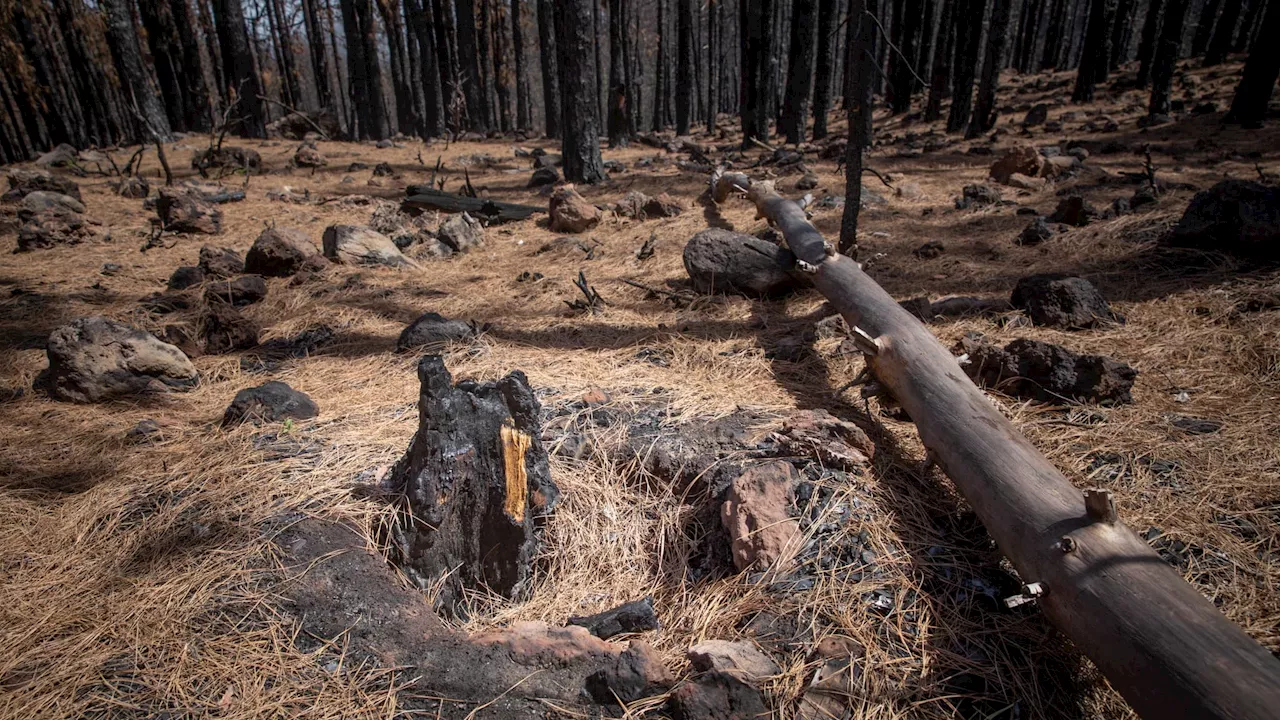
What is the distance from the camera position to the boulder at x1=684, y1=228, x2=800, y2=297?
4797 mm

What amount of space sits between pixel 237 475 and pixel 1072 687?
10.3 ft

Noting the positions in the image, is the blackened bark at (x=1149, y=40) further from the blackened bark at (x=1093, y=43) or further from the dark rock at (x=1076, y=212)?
the dark rock at (x=1076, y=212)

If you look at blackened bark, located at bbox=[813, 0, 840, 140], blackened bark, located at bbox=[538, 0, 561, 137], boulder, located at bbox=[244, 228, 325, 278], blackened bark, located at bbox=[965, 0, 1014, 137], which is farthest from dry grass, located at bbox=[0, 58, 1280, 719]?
blackened bark, located at bbox=[538, 0, 561, 137]

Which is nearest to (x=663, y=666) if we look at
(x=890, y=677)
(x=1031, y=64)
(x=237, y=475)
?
(x=890, y=677)

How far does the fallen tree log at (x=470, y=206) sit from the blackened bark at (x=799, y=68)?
22.5 ft

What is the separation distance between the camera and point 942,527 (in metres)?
2.32

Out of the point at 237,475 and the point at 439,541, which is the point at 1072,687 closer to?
the point at 439,541

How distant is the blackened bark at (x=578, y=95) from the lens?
8602 millimetres

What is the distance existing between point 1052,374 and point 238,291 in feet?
19.7

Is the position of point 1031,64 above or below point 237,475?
above

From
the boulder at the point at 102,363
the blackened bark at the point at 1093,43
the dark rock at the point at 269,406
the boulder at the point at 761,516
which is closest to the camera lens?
the boulder at the point at 761,516

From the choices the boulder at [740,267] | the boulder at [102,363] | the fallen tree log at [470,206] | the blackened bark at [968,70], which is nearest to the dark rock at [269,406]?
the boulder at [102,363]

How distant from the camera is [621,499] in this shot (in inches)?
105

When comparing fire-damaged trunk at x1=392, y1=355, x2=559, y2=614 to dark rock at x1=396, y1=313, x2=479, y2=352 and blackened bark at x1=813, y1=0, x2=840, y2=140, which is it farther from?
blackened bark at x1=813, y1=0, x2=840, y2=140
